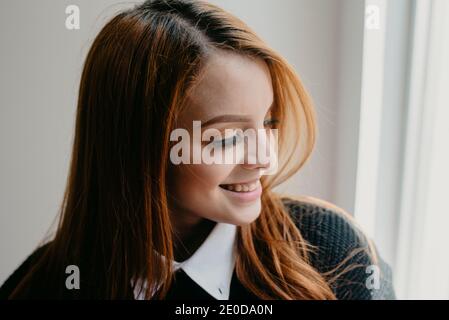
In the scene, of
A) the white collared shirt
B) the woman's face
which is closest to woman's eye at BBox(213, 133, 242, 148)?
the woman's face

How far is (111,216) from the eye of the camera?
698mm

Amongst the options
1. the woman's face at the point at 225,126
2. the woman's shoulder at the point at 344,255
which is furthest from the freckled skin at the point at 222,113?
the woman's shoulder at the point at 344,255

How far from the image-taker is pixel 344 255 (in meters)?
0.74

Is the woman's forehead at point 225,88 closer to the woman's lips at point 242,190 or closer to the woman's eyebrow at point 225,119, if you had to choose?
the woman's eyebrow at point 225,119

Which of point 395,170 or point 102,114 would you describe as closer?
point 102,114

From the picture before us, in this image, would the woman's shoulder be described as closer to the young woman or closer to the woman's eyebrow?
the young woman

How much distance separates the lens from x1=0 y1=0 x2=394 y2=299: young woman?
0.61 meters

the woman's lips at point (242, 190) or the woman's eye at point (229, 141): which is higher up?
the woman's eye at point (229, 141)

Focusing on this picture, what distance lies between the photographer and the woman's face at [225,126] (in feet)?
1.98

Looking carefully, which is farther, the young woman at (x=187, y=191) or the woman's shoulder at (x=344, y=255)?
the woman's shoulder at (x=344, y=255)

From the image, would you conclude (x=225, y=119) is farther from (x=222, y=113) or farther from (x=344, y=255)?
(x=344, y=255)
